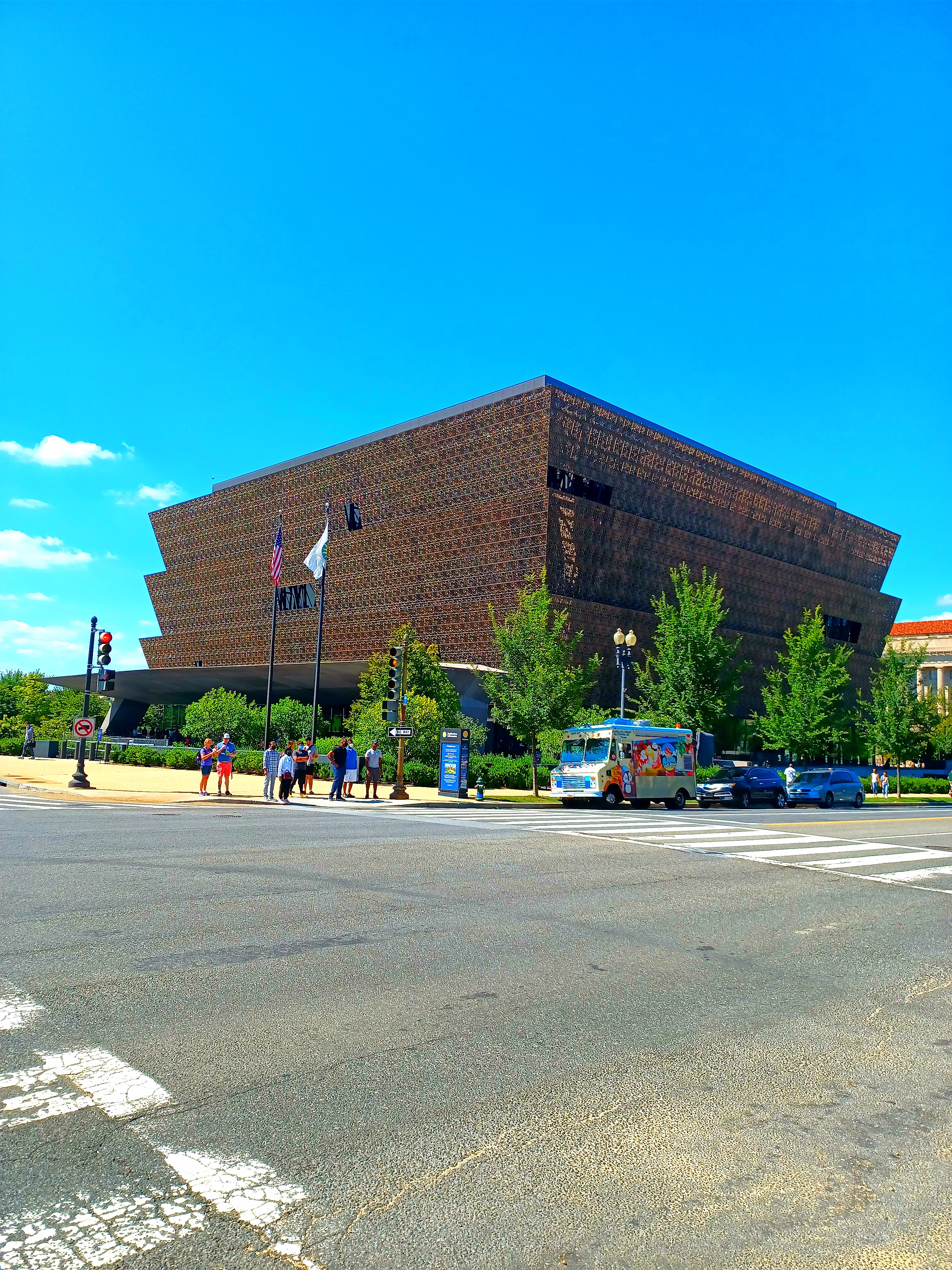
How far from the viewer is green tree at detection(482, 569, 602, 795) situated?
3525 centimetres

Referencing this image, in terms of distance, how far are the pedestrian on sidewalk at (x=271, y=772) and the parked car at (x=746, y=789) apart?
1597 cm

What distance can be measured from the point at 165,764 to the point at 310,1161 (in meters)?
48.5

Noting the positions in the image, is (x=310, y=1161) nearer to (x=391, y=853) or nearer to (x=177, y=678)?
(x=391, y=853)

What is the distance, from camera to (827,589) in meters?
76.1

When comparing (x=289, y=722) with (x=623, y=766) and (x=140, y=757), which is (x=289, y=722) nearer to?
(x=140, y=757)

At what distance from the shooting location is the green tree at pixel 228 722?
181 feet

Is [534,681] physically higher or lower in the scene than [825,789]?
higher

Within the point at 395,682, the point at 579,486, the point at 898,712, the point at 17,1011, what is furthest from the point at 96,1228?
the point at 898,712

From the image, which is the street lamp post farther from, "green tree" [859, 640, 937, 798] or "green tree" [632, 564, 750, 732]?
"green tree" [859, 640, 937, 798]

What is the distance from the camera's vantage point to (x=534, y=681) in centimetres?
3528

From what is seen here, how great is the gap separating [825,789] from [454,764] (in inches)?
709

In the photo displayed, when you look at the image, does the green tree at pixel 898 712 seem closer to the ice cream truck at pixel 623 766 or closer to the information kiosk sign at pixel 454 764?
the ice cream truck at pixel 623 766

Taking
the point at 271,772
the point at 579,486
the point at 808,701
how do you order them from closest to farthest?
the point at 271,772 → the point at 808,701 → the point at 579,486

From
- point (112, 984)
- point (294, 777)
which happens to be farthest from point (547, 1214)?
point (294, 777)
